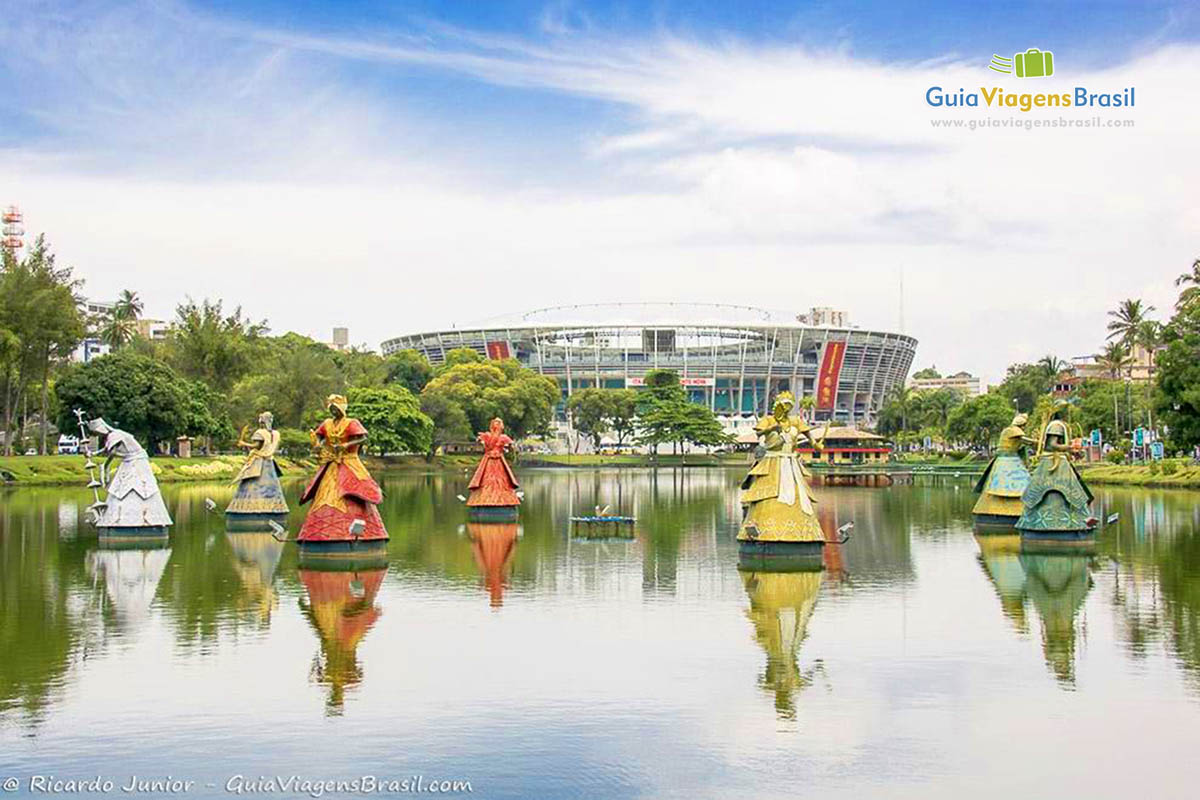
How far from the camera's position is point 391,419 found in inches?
3179

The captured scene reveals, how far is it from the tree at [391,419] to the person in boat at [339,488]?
175 ft

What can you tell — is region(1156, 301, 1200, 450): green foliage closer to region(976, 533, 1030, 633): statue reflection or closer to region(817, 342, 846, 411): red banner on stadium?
region(976, 533, 1030, 633): statue reflection

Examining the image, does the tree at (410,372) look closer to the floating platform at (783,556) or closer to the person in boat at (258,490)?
the person in boat at (258,490)

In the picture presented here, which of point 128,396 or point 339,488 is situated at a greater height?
point 128,396

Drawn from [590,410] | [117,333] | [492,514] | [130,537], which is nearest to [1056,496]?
[492,514]

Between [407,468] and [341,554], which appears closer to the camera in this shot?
[341,554]

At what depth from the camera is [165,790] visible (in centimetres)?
1109

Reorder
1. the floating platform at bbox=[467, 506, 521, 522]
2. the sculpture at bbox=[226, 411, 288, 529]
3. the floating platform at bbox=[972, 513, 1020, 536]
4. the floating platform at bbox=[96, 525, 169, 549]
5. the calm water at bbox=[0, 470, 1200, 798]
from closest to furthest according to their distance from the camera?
the calm water at bbox=[0, 470, 1200, 798] < the floating platform at bbox=[96, 525, 169, 549] < the floating platform at bbox=[972, 513, 1020, 536] < the sculpture at bbox=[226, 411, 288, 529] < the floating platform at bbox=[467, 506, 521, 522]

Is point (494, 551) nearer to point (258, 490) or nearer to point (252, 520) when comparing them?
point (252, 520)

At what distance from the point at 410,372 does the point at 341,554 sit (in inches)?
3466

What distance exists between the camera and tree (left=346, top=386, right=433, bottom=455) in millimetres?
80500

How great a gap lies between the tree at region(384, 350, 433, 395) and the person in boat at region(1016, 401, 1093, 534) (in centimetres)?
8479

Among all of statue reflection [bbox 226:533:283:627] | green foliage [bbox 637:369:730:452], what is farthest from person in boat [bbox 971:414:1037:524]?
green foliage [bbox 637:369:730:452]

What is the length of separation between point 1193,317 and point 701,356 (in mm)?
93836
